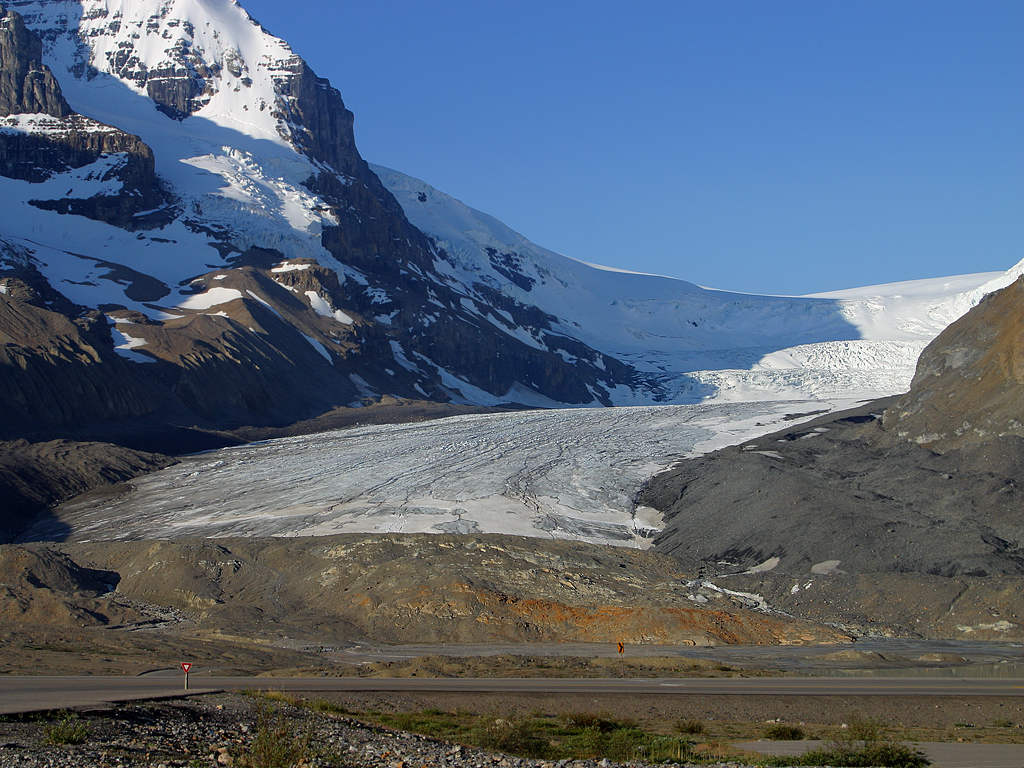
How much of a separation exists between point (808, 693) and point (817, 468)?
112 feet

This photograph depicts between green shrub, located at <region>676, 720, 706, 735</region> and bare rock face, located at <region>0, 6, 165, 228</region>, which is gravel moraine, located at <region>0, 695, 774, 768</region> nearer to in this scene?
green shrub, located at <region>676, 720, 706, 735</region>

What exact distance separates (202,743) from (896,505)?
35.6 meters

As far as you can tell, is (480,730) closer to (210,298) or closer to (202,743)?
(202,743)

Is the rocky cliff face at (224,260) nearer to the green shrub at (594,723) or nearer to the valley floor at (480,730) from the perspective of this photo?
the valley floor at (480,730)

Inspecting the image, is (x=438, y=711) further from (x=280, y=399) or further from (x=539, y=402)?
(x=539, y=402)

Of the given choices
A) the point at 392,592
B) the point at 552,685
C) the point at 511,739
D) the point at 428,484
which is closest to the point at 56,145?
the point at 428,484

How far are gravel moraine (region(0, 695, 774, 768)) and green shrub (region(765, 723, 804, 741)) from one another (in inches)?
134

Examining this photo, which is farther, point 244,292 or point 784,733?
point 244,292

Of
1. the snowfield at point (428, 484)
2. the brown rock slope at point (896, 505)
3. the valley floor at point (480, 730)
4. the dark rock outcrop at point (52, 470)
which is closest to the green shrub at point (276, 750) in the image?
the valley floor at point (480, 730)

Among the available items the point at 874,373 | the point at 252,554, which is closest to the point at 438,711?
the point at 252,554

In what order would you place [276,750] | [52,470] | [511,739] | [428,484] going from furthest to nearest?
[52,470], [428,484], [511,739], [276,750]

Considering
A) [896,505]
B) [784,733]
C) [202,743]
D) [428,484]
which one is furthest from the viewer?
[428,484]

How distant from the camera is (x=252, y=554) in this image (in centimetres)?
4572

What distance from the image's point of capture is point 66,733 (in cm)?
1520
